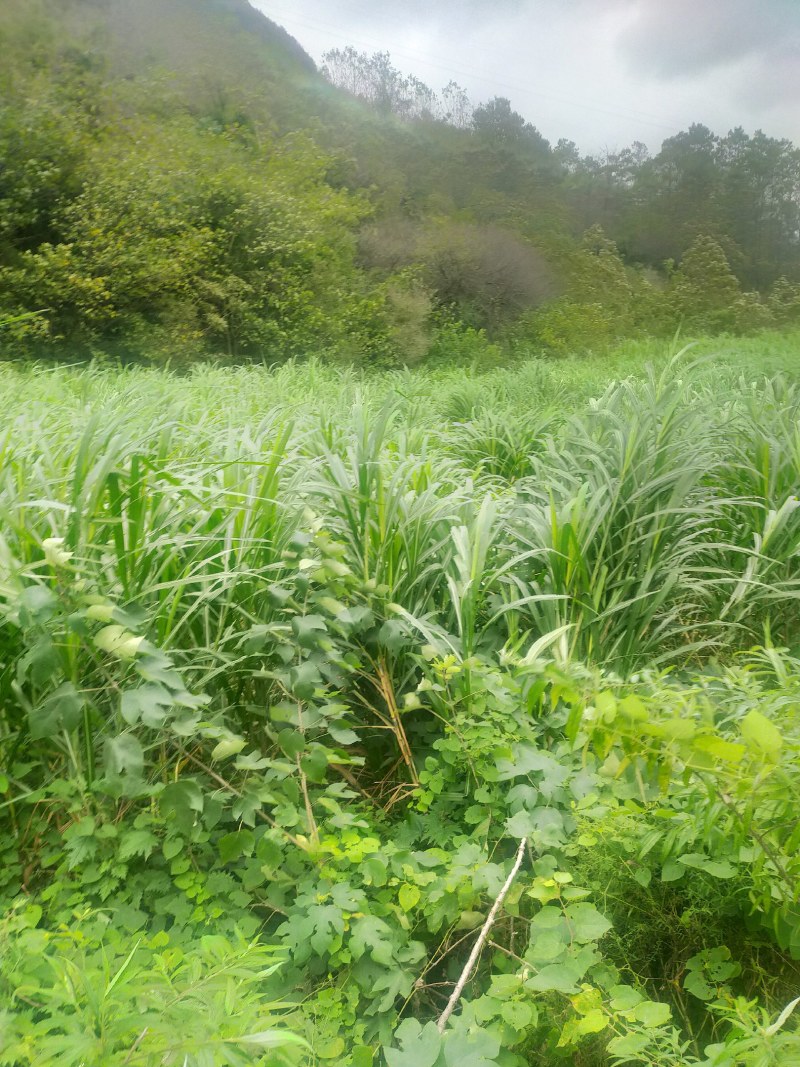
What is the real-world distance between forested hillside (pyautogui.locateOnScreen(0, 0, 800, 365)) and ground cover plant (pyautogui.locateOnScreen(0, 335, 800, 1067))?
4.48 m

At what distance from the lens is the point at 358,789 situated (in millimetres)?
1168

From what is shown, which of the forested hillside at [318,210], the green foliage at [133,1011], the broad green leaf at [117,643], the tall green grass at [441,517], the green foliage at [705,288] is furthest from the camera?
the forested hillside at [318,210]

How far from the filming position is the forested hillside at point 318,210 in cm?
514

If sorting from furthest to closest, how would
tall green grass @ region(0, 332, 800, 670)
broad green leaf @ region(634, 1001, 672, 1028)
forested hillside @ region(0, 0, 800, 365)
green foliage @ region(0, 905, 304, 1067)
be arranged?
forested hillside @ region(0, 0, 800, 365)
tall green grass @ region(0, 332, 800, 670)
broad green leaf @ region(634, 1001, 672, 1028)
green foliage @ region(0, 905, 304, 1067)

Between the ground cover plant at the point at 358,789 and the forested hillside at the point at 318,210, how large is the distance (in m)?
4.48

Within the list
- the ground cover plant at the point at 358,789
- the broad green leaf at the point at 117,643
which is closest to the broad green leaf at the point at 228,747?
the ground cover plant at the point at 358,789

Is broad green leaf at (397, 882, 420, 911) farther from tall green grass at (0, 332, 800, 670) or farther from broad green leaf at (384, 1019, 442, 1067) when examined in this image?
tall green grass at (0, 332, 800, 670)

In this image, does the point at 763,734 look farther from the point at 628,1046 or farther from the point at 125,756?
the point at 125,756

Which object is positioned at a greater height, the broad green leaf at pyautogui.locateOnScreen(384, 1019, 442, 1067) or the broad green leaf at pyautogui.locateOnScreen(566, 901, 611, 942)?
the broad green leaf at pyautogui.locateOnScreen(566, 901, 611, 942)

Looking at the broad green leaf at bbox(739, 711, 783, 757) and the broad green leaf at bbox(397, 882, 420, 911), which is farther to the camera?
the broad green leaf at bbox(397, 882, 420, 911)

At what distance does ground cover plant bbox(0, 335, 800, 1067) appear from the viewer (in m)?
0.65

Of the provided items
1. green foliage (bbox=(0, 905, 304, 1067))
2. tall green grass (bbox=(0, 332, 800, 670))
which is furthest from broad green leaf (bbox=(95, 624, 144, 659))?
green foliage (bbox=(0, 905, 304, 1067))

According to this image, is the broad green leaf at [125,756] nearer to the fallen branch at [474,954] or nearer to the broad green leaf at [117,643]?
the broad green leaf at [117,643]

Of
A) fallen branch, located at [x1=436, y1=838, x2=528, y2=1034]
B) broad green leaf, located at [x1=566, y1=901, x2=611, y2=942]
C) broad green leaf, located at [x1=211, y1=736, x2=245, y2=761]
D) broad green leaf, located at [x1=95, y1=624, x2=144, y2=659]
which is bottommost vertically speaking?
fallen branch, located at [x1=436, y1=838, x2=528, y2=1034]
